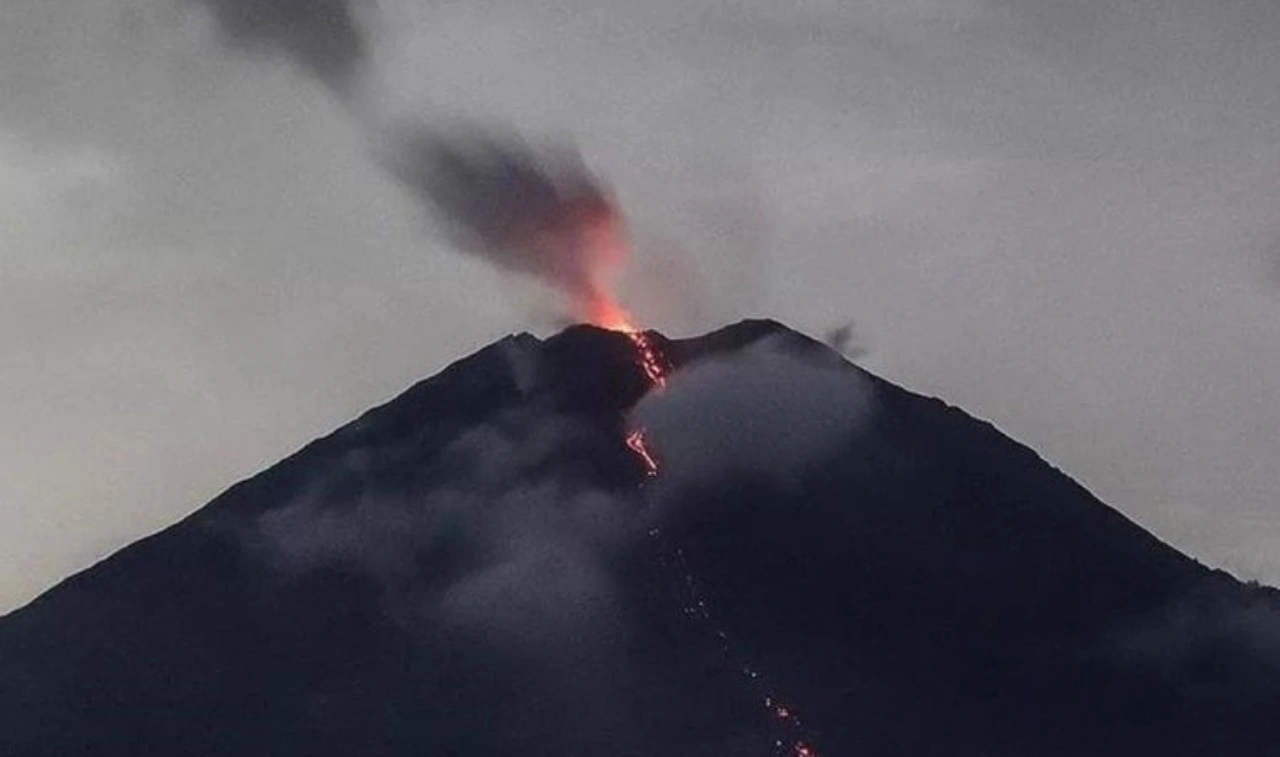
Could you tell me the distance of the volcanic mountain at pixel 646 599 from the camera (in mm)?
142875

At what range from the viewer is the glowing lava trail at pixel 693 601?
138 metres

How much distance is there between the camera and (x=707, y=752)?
5281 inches

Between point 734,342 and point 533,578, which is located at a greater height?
point 734,342

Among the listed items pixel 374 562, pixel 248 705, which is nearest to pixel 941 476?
pixel 374 562

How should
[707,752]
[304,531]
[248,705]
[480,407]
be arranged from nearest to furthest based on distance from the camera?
[707,752], [248,705], [304,531], [480,407]

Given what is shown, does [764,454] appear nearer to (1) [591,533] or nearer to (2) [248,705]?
(1) [591,533]

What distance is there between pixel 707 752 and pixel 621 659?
58.9 feet

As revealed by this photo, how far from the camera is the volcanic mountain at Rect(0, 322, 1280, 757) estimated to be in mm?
142875

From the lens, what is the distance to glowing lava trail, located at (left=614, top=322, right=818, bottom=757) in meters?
138

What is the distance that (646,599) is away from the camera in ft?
526

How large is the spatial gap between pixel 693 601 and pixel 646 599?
3.49m

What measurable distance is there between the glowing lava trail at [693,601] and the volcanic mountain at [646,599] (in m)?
0.27

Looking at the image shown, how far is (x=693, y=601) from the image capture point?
158m

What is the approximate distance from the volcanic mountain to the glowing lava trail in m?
0.27
